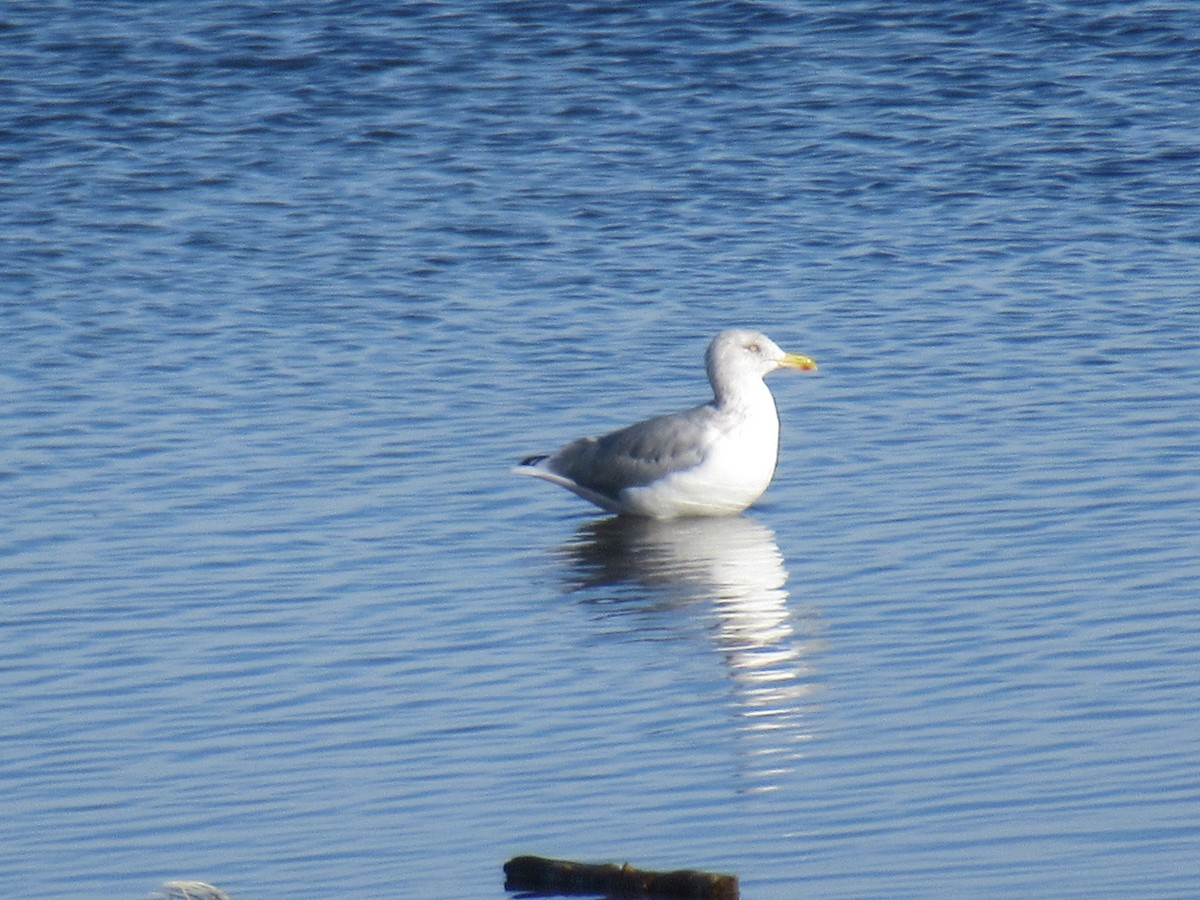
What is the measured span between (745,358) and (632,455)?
0.87 metres

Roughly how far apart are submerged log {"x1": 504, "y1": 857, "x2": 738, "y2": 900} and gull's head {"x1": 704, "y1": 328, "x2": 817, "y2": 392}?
233 inches

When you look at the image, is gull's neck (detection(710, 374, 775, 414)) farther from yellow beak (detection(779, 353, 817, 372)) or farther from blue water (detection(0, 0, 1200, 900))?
blue water (detection(0, 0, 1200, 900))

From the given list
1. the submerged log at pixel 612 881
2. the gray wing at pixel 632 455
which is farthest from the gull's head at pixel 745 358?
the submerged log at pixel 612 881

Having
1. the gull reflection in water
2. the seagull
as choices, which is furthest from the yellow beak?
the gull reflection in water

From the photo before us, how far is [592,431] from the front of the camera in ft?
42.6

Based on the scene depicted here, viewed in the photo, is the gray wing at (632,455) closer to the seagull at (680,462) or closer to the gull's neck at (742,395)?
the seagull at (680,462)

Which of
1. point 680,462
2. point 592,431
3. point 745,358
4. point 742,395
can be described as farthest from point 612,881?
point 592,431

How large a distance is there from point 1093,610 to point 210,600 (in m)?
3.34

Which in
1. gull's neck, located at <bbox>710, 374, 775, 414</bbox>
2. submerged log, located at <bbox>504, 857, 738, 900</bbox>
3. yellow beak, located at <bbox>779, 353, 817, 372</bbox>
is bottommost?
gull's neck, located at <bbox>710, 374, 775, 414</bbox>

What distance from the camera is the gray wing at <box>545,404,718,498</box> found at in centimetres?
1178

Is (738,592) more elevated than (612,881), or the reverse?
(612,881)

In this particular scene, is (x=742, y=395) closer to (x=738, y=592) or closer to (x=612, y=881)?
(x=738, y=592)

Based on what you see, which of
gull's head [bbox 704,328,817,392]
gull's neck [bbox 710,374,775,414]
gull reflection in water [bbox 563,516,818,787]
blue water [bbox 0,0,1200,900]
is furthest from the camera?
gull's head [bbox 704,328,817,392]

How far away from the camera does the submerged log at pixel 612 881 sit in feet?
19.6
